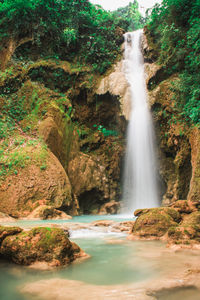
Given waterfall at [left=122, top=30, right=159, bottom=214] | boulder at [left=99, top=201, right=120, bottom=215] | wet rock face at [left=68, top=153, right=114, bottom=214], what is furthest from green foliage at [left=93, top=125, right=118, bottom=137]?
boulder at [left=99, top=201, right=120, bottom=215]

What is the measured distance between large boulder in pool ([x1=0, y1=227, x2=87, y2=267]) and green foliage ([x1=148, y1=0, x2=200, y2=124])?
300 inches

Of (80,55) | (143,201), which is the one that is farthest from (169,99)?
(80,55)

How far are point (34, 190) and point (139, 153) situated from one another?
741cm

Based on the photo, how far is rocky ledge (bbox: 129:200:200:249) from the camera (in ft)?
13.1

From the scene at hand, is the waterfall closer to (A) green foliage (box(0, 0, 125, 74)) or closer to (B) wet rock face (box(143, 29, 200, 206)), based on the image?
(B) wet rock face (box(143, 29, 200, 206))

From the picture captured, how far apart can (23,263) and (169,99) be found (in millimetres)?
11055

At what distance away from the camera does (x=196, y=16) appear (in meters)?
11.3

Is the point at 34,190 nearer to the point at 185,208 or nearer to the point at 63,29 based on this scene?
the point at 185,208

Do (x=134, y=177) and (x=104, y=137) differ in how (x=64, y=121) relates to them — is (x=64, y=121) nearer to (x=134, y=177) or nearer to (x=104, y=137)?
(x=104, y=137)

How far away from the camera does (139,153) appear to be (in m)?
14.2

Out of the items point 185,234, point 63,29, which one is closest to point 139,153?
point 185,234

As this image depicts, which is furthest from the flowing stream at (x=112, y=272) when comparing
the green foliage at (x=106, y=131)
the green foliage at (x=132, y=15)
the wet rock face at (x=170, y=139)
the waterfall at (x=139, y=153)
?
the green foliage at (x=132, y=15)

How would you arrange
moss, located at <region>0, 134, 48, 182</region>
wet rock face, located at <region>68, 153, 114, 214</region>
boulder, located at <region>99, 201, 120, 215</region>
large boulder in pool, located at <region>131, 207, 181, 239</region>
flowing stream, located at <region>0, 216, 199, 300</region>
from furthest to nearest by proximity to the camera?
boulder, located at <region>99, 201, 120, 215</region>
wet rock face, located at <region>68, 153, 114, 214</region>
moss, located at <region>0, 134, 48, 182</region>
large boulder in pool, located at <region>131, 207, 181, 239</region>
flowing stream, located at <region>0, 216, 199, 300</region>

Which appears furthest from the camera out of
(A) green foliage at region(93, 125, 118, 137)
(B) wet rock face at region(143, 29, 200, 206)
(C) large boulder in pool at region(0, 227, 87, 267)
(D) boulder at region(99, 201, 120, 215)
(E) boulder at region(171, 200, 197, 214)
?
(A) green foliage at region(93, 125, 118, 137)
